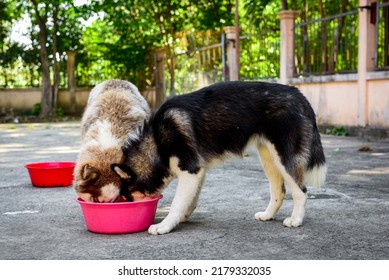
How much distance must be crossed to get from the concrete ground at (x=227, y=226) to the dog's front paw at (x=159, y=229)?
5 cm

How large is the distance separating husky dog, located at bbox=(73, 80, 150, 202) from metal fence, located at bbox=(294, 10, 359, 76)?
26.4 ft

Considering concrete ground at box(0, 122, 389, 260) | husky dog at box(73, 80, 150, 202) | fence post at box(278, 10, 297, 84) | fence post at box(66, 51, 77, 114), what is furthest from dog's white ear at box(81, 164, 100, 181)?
fence post at box(66, 51, 77, 114)

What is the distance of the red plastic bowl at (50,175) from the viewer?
602 cm

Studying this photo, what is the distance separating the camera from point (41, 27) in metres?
22.7

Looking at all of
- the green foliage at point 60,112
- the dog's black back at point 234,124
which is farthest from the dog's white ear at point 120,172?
the green foliage at point 60,112

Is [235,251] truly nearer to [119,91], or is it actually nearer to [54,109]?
[119,91]

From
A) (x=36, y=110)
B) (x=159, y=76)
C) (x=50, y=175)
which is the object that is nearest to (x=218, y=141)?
(x=50, y=175)

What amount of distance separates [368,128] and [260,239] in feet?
27.6

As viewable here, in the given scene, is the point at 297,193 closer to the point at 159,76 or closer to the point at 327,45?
the point at 327,45

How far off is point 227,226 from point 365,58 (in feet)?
28.4

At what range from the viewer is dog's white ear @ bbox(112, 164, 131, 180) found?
13.1 ft

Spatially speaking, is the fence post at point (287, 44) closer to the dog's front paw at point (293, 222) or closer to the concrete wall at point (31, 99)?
the concrete wall at point (31, 99)

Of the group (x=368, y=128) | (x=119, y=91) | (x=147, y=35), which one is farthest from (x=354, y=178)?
(x=147, y=35)

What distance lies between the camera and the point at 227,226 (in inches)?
168
